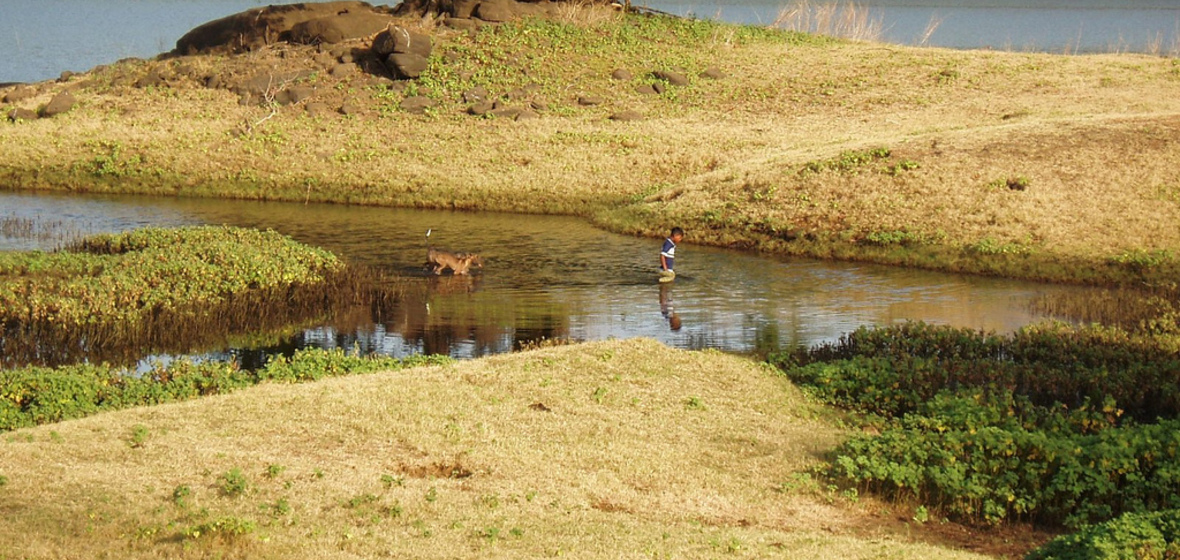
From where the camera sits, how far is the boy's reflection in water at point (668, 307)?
22150mm

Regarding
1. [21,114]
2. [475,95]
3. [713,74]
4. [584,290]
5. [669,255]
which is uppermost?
[713,74]

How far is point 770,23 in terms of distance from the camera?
98.0 m

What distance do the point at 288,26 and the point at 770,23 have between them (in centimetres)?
5405

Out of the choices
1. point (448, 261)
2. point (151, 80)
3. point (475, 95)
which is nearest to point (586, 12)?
point (475, 95)

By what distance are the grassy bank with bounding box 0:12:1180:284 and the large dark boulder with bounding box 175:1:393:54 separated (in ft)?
5.04

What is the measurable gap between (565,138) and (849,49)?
18200 millimetres

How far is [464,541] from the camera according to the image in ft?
34.6

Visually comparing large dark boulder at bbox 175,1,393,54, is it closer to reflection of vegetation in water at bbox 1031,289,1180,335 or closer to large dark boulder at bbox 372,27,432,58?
large dark boulder at bbox 372,27,432,58

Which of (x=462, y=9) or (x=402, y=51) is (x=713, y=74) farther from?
(x=402, y=51)

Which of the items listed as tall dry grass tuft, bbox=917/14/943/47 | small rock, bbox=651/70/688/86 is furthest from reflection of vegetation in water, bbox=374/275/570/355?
tall dry grass tuft, bbox=917/14/943/47

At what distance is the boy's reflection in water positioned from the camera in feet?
72.7

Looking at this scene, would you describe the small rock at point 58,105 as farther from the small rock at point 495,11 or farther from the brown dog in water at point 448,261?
the brown dog in water at point 448,261

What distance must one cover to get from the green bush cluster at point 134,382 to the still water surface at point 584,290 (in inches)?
104

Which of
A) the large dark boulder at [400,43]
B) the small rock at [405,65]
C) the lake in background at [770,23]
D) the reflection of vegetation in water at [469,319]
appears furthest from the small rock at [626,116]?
the lake in background at [770,23]
